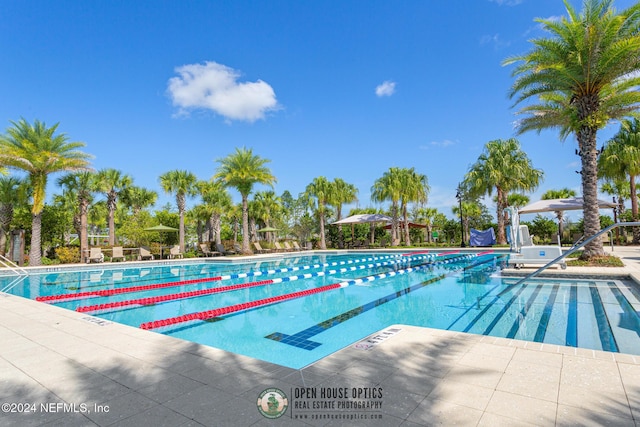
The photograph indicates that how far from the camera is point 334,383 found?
8.54 ft

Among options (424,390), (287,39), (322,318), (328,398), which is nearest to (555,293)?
(322,318)

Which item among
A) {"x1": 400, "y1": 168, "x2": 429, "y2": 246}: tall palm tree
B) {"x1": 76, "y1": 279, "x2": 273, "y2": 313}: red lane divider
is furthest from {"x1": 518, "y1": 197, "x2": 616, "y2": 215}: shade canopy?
{"x1": 76, "y1": 279, "x2": 273, "y2": 313}: red lane divider

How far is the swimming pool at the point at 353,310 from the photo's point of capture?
15.9ft

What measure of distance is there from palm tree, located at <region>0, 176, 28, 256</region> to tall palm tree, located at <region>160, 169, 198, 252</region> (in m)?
8.08

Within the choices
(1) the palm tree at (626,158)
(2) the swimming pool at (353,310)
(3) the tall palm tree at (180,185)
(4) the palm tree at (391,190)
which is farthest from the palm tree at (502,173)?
(3) the tall palm tree at (180,185)

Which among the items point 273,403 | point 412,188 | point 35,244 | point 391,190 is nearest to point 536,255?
point 273,403

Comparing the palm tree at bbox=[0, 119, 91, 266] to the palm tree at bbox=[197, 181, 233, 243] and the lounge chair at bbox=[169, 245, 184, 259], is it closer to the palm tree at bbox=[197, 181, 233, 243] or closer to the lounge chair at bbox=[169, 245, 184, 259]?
the lounge chair at bbox=[169, 245, 184, 259]

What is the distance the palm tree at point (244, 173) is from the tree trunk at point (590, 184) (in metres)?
19.2

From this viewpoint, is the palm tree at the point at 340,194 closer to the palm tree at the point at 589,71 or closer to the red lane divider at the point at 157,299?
the palm tree at the point at 589,71

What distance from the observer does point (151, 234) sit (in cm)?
2844

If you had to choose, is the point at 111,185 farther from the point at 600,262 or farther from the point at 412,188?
the point at 600,262

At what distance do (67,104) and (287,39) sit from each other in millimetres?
13986

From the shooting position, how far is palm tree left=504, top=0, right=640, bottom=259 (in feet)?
31.3

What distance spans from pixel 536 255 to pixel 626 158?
1592cm
